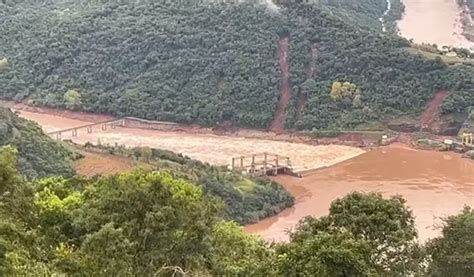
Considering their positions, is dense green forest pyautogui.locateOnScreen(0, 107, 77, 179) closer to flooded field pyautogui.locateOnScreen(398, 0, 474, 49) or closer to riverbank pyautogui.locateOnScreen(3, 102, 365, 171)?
riverbank pyautogui.locateOnScreen(3, 102, 365, 171)

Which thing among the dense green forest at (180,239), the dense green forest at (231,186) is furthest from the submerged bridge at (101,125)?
the dense green forest at (180,239)

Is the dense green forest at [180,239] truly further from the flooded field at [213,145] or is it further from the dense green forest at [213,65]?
the dense green forest at [213,65]

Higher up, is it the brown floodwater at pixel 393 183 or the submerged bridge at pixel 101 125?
the submerged bridge at pixel 101 125

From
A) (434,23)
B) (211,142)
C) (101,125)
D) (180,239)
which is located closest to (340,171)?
(211,142)

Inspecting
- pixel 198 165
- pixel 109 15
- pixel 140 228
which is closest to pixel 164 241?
pixel 140 228

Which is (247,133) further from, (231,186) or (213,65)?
(231,186)

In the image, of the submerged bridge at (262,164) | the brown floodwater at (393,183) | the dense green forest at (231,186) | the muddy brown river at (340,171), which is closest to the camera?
the dense green forest at (231,186)

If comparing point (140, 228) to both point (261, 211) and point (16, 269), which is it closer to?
point (16, 269)
